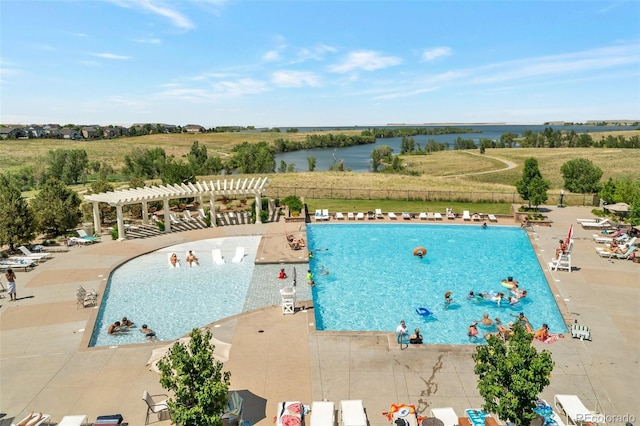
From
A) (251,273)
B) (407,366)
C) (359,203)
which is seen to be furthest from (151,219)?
(407,366)

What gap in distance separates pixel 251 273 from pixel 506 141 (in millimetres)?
131068

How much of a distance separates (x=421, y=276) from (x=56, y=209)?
2259 centimetres

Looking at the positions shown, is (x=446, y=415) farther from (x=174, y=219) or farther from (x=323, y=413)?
(x=174, y=219)

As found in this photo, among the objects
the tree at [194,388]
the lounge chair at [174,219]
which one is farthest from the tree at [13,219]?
the tree at [194,388]

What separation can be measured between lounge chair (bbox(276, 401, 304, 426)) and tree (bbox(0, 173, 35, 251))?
20.8m

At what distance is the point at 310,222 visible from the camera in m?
31.2

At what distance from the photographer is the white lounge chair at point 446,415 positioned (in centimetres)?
917

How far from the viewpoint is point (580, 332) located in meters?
13.6

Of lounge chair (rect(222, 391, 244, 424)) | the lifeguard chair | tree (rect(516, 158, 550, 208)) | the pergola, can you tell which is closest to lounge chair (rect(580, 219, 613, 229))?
tree (rect(516, 158, 550, 208))

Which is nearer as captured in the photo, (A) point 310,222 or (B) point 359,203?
(A) point 310,222

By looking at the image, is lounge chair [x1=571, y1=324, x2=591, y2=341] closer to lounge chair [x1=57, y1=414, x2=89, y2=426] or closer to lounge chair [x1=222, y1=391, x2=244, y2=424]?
lounge chair [x1=222, y1=391, x2=244, y2=424]

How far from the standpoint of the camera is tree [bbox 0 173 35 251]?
73.8ft

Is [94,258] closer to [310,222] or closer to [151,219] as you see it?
[151,219]

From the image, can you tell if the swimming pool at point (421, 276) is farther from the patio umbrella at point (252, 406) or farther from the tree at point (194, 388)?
the tree at point (194, 388)
